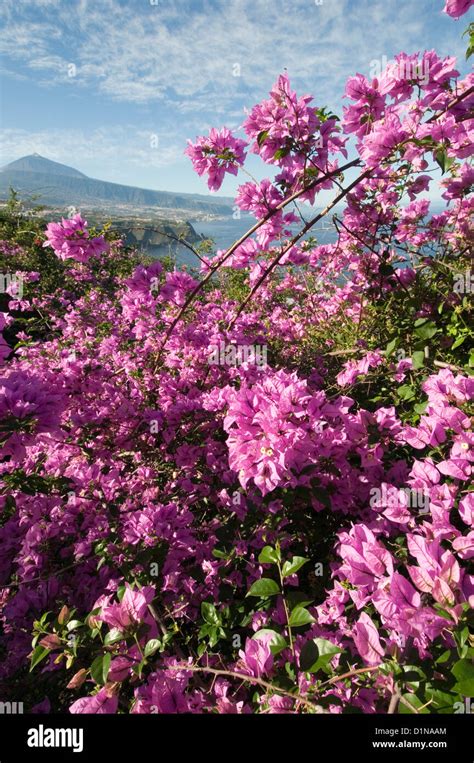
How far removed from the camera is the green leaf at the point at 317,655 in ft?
2.95

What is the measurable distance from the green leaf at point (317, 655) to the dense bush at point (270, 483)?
1 cm

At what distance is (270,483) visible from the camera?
4.01 feet

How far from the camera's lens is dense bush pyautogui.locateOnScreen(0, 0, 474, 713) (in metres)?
1.03

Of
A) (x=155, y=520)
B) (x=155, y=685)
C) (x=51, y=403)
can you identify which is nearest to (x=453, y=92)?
(x=51, y=403)

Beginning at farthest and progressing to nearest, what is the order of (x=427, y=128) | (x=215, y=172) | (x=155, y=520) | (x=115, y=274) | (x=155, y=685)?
(x=115, y=274)
(x=215, y=172)
(x=155, y=520)
(x=427, y=128)
(x=155, y=685)

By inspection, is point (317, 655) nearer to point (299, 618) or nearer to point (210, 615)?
point (299, 618)

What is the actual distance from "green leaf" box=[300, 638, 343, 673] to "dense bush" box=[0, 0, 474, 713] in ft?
0.03

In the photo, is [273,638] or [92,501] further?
[92,501]

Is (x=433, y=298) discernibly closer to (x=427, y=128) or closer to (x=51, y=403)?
(x=427, y=128)

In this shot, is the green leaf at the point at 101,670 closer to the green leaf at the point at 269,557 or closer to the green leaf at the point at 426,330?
the green leaf at the point at 269,557

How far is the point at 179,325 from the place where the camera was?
2.91 meters

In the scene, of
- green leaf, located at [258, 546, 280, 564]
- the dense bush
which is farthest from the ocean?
green leaf, located at [258, 546, 280, 564]

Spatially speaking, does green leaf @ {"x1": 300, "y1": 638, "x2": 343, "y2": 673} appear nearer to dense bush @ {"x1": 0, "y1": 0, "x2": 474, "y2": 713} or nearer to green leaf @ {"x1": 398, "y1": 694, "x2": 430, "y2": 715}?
dense bush @ {"x1": 0, "y1": 0, "x2": 474, "y2": 713}
